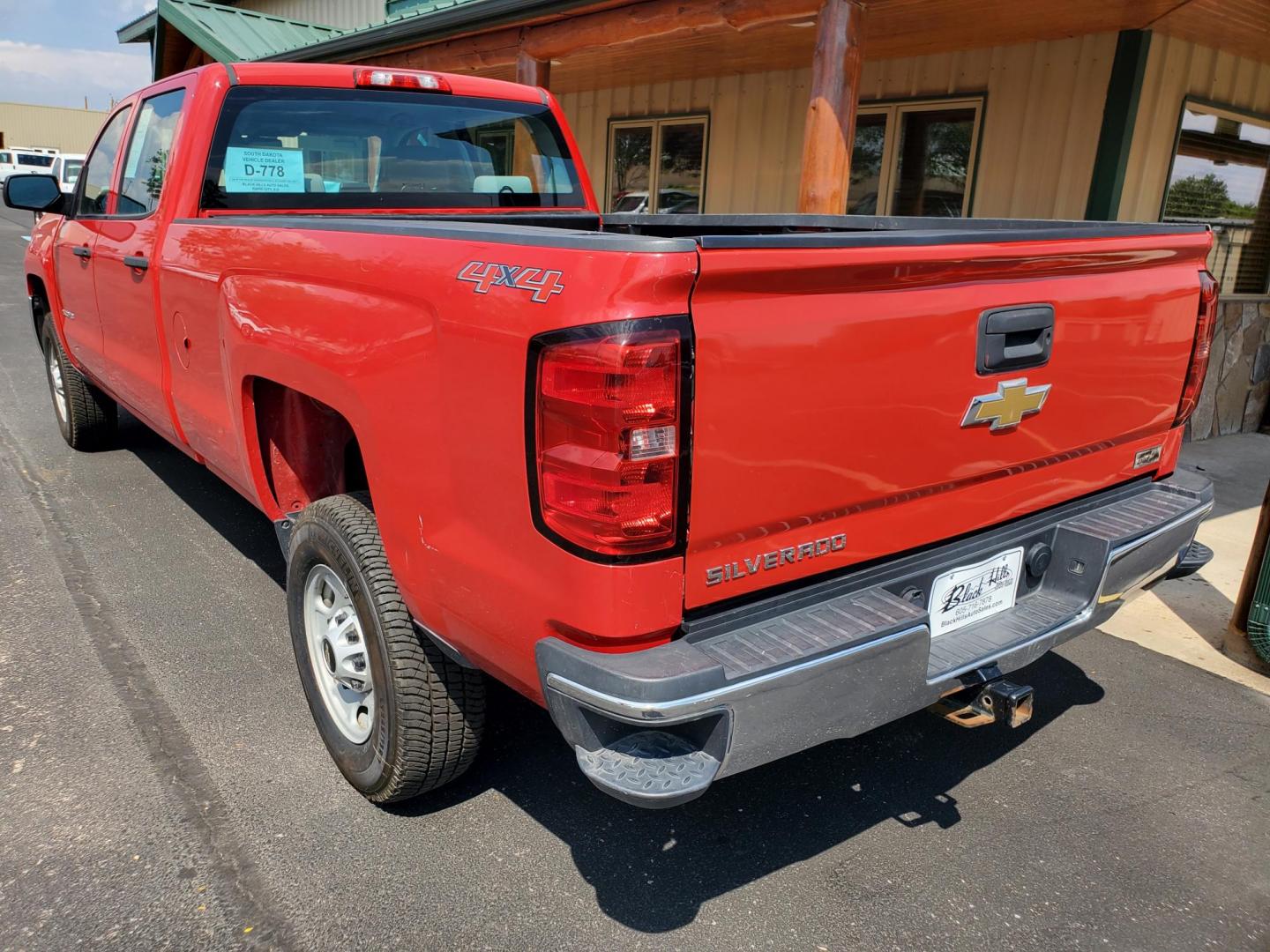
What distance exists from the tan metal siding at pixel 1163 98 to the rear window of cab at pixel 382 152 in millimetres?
4593

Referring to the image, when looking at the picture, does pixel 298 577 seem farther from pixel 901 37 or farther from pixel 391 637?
pixel 901 37

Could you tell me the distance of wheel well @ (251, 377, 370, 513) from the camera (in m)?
3.11

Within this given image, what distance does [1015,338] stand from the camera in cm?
235

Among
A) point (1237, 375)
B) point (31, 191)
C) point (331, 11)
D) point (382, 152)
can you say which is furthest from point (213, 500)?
point (331, 11)

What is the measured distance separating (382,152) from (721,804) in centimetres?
288

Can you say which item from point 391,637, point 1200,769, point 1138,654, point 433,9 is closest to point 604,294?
point 391,637

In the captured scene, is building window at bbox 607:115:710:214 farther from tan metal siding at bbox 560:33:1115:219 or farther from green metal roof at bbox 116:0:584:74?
green metal roof at bbox 116:0:584:74

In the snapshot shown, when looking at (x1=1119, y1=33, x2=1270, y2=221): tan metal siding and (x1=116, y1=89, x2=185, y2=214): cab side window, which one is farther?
(x1=1119, y1=33, x2=1270, y2=221): tan metal siding

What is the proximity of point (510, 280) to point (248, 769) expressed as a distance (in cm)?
183

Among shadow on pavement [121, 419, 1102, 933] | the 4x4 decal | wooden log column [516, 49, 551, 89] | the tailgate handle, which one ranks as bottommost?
shadow on pavement [121, 419, 1102, 933]

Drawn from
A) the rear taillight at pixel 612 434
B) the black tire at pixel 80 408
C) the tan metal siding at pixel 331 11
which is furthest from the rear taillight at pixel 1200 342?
the tan metal siding at pixel 331 11

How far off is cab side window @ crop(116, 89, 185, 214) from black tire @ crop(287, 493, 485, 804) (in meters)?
2.00

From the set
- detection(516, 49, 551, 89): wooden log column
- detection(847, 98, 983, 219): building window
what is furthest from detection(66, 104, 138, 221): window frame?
detection(847, 98, 983, 219): building window

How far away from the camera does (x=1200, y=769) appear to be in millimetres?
3129
